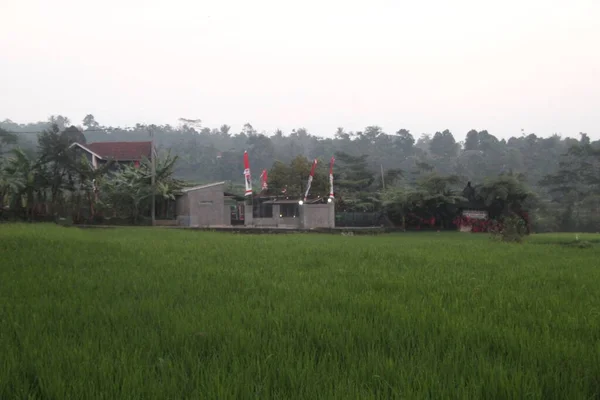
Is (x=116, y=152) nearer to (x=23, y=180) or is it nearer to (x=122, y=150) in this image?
(x=122, y=150)

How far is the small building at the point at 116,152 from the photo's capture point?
115 feet

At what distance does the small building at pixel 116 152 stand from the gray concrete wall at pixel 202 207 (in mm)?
10159

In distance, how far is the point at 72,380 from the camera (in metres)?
2.31

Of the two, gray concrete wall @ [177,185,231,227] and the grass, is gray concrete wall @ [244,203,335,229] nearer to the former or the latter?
gray concrete wall @ [177,185,231,227]

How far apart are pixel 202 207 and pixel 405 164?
3771 centimetres

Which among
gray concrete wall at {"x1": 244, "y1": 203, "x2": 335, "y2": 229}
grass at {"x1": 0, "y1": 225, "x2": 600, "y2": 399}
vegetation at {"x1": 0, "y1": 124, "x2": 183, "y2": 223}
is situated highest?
vegetation at {"x1": 0, "y1": 124, "x2": 183, "y2": 223}

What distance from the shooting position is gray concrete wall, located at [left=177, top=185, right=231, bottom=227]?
84.4 feet

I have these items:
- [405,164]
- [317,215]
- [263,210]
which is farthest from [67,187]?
[405,164]

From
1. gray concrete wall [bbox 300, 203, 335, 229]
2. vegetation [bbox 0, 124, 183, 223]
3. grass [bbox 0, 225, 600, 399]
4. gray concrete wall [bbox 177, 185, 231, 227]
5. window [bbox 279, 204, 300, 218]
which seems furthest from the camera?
window [bbox 279, 204, 300, 218]

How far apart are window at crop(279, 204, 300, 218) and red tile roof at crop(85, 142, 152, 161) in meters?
13.7

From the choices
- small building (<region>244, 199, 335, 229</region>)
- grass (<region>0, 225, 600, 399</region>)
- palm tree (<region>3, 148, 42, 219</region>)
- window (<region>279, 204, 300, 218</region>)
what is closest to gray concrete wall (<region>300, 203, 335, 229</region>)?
small building (<region>244, 199, 335, 229</region>)

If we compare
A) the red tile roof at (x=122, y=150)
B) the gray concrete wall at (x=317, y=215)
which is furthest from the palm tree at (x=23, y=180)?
the gray concrete wall at (x=317, y=215)

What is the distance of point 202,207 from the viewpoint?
26.2 m

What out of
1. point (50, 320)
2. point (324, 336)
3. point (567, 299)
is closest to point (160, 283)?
point (50, 320)
